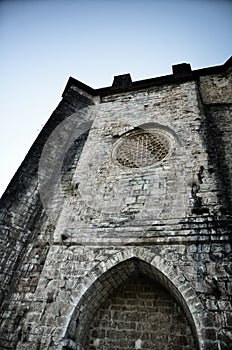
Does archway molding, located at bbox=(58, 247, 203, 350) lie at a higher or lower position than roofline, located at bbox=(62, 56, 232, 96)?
lower

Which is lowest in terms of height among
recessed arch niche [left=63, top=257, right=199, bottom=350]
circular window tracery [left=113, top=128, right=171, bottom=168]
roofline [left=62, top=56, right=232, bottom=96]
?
recessed arch niche [left=63, top=257, right=199, bottom=350]

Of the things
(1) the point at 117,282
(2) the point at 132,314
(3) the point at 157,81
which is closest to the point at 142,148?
(3) the point at 157,81

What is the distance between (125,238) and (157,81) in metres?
6.40

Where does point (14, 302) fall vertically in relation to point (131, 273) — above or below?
below

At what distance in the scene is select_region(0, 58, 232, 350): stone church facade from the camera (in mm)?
3596

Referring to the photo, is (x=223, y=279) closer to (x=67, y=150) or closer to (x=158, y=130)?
(x=158, y=130)

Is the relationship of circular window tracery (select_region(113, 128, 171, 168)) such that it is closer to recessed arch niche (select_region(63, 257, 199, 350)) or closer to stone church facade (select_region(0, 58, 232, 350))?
stone church facade (select_region(0, 58, 232, 350))

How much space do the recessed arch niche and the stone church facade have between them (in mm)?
18

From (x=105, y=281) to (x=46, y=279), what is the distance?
1.13 m

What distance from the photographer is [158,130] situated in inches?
260

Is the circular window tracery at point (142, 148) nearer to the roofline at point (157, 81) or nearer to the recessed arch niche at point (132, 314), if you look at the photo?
the roofline at point (157, 81)

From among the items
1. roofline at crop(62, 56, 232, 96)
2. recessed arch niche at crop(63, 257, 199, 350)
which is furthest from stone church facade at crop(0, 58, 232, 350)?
roofline at crop(62, 56, 232, 96)

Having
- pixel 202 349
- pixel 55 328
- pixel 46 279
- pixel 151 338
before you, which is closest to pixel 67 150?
pixel 46 279

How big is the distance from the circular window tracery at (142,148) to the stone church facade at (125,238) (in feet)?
0.11
